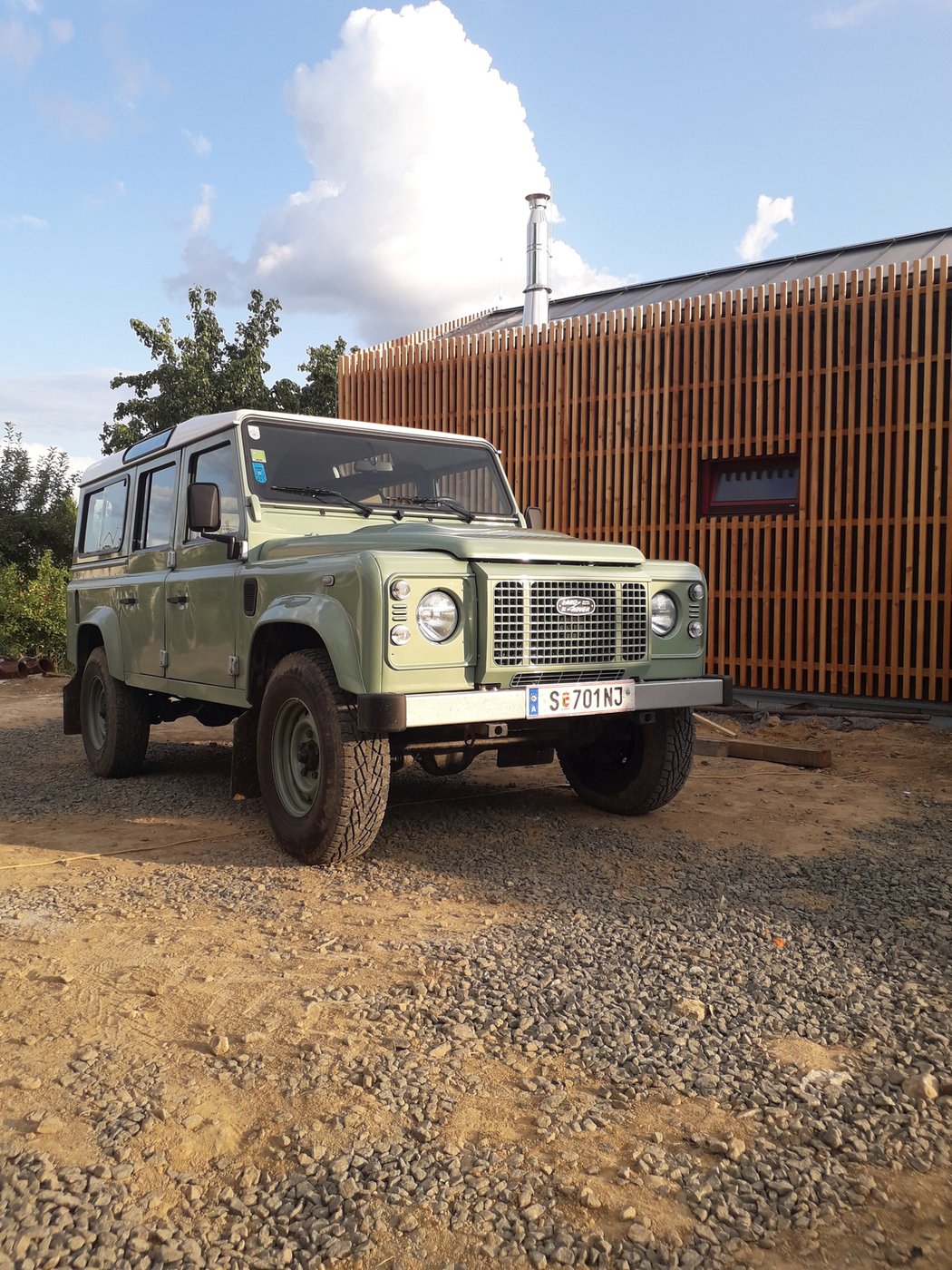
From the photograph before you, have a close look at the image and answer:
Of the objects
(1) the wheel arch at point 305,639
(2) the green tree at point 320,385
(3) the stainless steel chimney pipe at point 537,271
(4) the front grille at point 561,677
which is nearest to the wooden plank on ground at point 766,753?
(4) the front grille at point 561,677

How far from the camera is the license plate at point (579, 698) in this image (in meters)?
4.41

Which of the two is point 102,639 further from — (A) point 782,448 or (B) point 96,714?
(A) point 782,448

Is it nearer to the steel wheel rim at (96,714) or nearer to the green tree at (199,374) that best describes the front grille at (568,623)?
Answer: the steel wheel rim at (96,714)

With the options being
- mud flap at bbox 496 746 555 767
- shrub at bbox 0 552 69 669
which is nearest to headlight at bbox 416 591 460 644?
Result: mud flap at bbox 496 746 555 767

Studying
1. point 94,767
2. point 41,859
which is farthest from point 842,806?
point 94,767

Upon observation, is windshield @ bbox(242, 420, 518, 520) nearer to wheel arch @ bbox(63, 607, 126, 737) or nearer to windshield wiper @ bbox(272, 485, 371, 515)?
windshield wiper @ bbox(272, 485, 371, 515)

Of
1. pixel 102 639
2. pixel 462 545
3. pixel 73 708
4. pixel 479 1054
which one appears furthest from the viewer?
pixel 73 708

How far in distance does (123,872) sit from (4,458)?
65.3 ft

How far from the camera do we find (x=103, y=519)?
24.7ft

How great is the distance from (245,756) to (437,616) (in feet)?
5.02

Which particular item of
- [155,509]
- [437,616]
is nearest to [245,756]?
[437,616]

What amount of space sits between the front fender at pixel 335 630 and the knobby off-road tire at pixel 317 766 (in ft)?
0.46

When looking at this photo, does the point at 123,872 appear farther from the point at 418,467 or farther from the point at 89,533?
the point at 89,533

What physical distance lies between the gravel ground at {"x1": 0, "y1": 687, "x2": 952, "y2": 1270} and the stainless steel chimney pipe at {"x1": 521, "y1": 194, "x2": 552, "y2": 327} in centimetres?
1167
